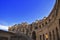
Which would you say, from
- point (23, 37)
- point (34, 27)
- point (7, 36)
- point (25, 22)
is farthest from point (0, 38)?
point (25, 22)

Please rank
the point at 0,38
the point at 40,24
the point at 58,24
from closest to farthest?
the point at 0,38
the point at 58,24
the point at 40,24

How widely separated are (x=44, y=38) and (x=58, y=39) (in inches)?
409

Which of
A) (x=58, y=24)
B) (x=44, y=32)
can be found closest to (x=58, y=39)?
(x=58, y=24)

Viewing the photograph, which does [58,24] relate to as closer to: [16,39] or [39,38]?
[39,38]

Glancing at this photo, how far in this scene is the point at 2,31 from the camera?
4.02 meters

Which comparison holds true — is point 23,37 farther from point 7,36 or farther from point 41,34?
point 41,34

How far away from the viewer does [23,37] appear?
4062 mm

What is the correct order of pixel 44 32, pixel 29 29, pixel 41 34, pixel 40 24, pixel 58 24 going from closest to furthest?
pixel 58 24 → pixel 44 32 → pixel 41 34 → pixel 40 24 → pixel 29 29

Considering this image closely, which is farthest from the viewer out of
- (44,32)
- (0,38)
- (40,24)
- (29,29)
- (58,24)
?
(29,29)

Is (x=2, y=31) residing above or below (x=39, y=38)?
below

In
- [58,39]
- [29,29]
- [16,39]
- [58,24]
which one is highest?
[29,29]

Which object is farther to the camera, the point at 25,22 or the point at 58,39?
the point at 25,22

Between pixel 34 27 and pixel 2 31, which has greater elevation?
pixel 34 27

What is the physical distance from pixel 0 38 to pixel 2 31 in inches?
8.4
